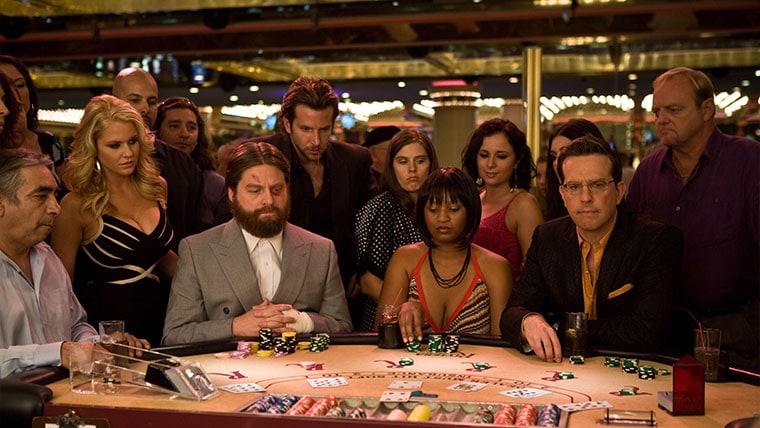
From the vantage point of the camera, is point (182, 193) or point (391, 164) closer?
point (391, 164)

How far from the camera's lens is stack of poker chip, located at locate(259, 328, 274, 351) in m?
3.13

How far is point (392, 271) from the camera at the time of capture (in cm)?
376

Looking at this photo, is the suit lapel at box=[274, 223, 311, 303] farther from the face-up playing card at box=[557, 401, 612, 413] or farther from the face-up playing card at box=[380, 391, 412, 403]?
the face-up playing card at box=[557, 401, 612, 413]

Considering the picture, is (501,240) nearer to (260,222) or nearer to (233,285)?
(260,222)

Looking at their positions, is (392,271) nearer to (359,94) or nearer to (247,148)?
(247,148)

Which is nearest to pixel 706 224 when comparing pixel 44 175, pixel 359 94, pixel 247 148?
pixel 247 148

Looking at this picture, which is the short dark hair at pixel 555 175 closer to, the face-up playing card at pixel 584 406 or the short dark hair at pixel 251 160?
the short dark hair at pixel 251 160

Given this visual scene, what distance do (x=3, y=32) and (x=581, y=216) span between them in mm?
5274

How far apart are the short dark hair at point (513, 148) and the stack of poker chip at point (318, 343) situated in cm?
150

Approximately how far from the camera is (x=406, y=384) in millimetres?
2674

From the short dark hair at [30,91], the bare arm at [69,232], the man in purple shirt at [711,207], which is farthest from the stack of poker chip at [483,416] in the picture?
the short dark hair at [30,91]

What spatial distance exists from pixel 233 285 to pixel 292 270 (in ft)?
0.77

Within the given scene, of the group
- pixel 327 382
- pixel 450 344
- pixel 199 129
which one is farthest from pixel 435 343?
pixel 199 129

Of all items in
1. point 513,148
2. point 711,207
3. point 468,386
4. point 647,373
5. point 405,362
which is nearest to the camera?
point 468,386
